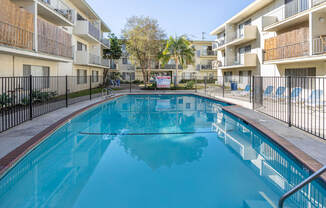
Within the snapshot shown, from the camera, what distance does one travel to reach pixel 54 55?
15.7 meters

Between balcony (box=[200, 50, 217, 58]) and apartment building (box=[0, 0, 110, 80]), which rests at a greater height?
balcony (box=[200, 50, 217, 58])

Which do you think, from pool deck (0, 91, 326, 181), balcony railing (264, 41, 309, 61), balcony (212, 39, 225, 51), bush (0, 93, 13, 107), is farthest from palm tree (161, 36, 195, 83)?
pool deck (0, 91, 326, 181)

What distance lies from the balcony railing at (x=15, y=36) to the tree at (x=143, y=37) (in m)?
16.8

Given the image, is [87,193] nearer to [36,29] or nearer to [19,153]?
[19,153]

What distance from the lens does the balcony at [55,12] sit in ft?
48.6

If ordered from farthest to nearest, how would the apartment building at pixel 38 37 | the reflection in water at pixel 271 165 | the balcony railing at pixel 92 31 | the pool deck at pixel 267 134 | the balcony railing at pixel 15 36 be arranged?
1. the balcony railing at pixel 92 31
2. the apartment building at pixel 38 37
3. the balcony railing at pixel 15 36
4. the pool deck at pixel 267 134
5. the reflection in water at pixel 271 165

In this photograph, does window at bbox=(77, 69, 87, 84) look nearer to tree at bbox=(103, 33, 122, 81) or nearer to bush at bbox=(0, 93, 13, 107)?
tree at bbox=(103, 33, 122, 81)

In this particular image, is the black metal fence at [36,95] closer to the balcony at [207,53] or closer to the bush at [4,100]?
the bush at [4,100]

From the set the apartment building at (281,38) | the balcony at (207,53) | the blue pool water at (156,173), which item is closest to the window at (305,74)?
the apartment building at (281,38)

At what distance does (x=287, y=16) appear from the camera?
58.7ft

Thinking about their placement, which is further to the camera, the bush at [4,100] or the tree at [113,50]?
the tree at [113,50]

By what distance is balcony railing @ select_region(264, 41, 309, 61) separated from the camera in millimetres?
15188

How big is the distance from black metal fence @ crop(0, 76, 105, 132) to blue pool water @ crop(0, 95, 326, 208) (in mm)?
2092

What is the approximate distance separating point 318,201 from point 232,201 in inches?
55.2
